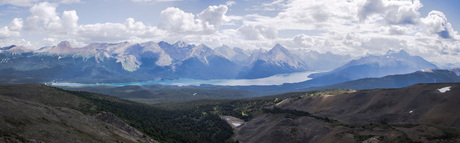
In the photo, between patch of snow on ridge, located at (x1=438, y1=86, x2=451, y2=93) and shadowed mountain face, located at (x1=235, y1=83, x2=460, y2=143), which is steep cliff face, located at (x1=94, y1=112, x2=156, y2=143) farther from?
patch of snow on ridge, located at (x1=438, y1=86, x2=451, y2=93)

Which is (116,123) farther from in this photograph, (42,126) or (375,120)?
(375,120)

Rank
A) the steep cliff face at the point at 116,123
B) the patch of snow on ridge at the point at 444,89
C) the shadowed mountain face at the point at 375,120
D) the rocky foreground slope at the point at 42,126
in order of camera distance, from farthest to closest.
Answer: the patch of snow on ridge at the point at 444,89, the steep cliff face at the point at 116,123, the shadowed mountain face at the point at 375,120, the rocky foreground slope at the point at 42,126

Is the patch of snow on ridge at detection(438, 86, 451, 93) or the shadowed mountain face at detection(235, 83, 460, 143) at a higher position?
the patch of snow on ridge at detection(438, 86, 451, 93)

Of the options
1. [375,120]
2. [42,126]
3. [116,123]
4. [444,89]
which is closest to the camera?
[42,126]

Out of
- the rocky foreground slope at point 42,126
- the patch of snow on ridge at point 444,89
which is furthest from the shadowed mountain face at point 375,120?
the rocky foreground slope at point 42,126

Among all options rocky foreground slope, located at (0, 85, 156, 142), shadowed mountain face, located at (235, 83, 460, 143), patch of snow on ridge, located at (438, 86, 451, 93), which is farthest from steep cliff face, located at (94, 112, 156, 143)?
patch of snow on ridge, located at (438, 86, 451, 93)

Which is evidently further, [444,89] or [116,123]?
[444,89]

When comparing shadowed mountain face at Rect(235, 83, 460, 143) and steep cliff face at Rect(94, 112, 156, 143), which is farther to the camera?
steep cliff face at Rect(94, 112, 156, 143)

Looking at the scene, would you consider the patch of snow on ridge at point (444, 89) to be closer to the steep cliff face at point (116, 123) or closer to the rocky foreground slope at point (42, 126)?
the steep cliff face at point (116, 123)

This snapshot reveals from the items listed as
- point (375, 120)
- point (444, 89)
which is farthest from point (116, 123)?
point (444, 89)

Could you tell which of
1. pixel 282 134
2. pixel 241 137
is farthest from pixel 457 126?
pixel 241 137
